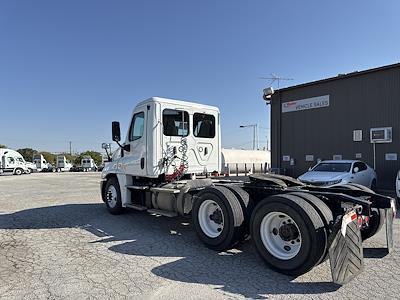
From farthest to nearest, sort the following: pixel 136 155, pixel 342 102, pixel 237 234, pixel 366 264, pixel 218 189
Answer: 1. pixel 342 102
2. pixel 136 155
3. pixel 218 189
4. pixel 237 234
5. pixel 366 264

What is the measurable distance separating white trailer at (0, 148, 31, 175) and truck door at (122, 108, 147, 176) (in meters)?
36.3

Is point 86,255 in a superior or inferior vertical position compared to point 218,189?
inferior

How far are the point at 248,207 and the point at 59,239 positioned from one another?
3678 millimetres

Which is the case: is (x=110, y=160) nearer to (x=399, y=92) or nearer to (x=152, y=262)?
(x=152, y=262)

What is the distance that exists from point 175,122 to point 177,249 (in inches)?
130

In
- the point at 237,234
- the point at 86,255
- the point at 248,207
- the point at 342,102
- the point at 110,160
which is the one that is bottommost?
the point at 86,255

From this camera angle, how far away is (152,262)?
15.9ft

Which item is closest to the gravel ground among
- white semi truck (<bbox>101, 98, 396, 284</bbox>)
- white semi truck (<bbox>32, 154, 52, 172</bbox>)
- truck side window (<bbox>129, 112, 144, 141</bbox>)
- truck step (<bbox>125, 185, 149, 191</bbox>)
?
white semi truck (<bbox>101, 98, 396, 284</bbox>)

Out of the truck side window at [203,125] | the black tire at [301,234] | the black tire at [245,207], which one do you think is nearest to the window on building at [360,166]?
the truck side window at [203,125]

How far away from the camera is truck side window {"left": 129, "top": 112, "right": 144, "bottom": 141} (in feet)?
25.8

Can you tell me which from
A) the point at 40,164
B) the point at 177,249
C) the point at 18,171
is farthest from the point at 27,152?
the point at 177,249

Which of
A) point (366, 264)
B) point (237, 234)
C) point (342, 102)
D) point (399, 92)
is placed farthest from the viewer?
point (342, 102)

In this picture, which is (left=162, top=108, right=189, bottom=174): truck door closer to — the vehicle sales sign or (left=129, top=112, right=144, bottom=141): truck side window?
(left=129, top=112, right=144, bottom=141): truck side window

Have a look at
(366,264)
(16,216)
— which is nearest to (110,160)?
(16,216)
